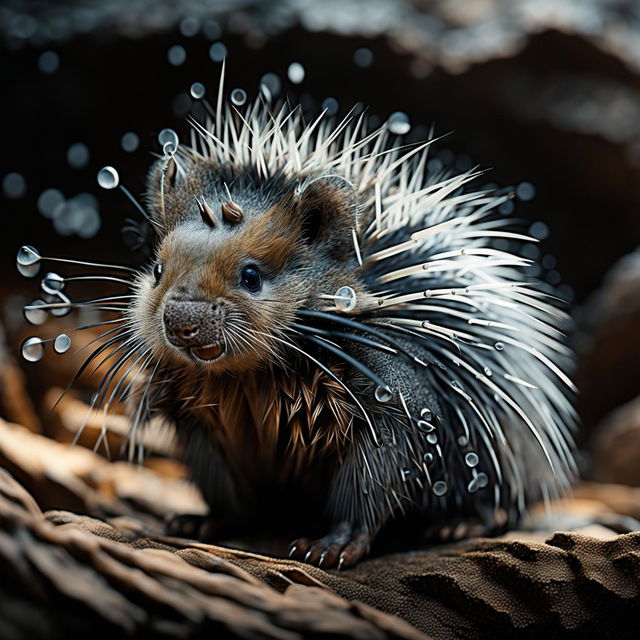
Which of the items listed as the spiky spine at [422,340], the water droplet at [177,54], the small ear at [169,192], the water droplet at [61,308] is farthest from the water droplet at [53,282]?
the water droplet at [177,54]

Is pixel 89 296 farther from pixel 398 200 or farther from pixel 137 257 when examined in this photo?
pixel 398 200

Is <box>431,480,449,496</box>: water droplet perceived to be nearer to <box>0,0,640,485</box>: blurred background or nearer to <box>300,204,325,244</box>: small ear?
<box>300,204,325,244</box>: small ear

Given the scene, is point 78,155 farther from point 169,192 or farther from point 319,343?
point 319,343

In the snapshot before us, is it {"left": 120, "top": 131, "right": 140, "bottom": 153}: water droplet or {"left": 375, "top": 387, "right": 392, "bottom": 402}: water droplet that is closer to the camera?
{"left": 375, "top": 387, "right": 392, "bottom": 402}: water droplet

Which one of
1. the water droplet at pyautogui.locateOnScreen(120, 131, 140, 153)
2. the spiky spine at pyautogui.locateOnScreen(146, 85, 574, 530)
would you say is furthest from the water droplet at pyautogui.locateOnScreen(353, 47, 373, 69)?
the spiky spine at pyautogui.locateOnScreen(146, 85, 574, 530)

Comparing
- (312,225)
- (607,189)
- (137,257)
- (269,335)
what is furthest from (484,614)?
(607,189)

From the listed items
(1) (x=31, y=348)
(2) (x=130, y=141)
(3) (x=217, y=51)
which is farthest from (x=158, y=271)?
(3) (x=217, y=51)

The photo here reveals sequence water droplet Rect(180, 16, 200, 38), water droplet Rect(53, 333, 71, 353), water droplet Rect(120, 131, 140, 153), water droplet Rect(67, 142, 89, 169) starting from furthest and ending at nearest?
1. water droplet Rect(67, 142, 89, 169)
2. water droplet Rect(180, 16, 200, 38)
3. water droplet Rect(120, 131, 140, 153)
4. water droplet Rect(53, 333, 71, 353)
